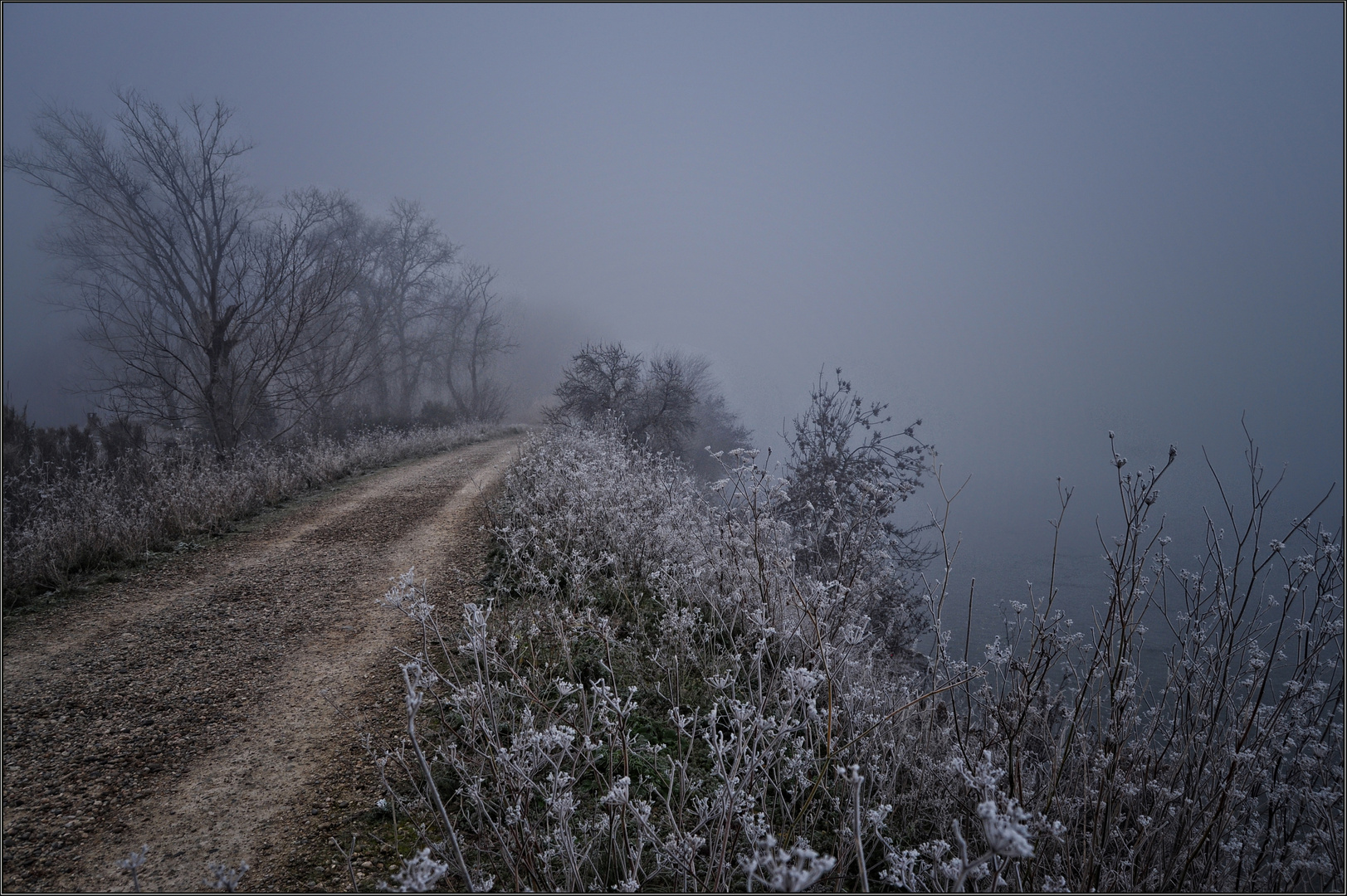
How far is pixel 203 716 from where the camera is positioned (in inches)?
155

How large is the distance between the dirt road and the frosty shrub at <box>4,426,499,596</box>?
2.12 ft

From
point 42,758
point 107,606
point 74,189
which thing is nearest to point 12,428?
point 74,189

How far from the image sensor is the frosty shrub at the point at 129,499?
6.29m

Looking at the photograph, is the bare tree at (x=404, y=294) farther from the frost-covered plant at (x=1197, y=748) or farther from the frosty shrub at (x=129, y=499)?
the frost-covered plant at (x=1197, y=748)

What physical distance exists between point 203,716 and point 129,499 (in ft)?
21.2

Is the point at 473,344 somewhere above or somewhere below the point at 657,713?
above

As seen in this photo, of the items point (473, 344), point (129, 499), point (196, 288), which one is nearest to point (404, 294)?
point (473, 344)

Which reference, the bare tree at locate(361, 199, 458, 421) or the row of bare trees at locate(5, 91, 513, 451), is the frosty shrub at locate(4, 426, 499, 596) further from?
the bare tree at locate(361, 199, 458, 421)

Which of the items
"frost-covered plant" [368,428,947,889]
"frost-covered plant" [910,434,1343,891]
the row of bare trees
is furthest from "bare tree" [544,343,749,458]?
"frost-covered plant" [910,434,1343,891]

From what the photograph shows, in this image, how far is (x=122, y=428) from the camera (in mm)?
12844

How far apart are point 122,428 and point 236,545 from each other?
29.0ft

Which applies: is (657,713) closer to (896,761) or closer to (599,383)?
(896,761)

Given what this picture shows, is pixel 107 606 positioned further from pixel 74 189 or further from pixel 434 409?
pixel 434 409

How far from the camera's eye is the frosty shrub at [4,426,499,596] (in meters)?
6.29
